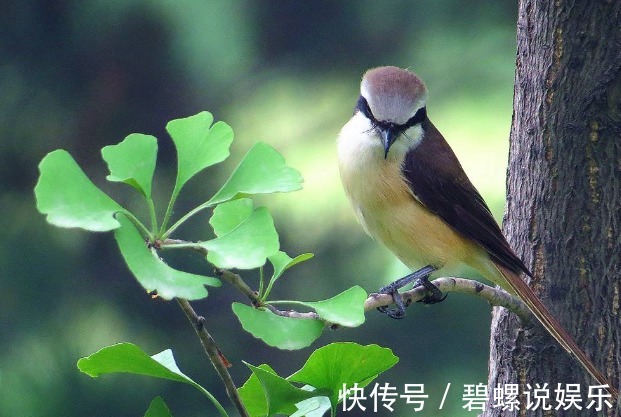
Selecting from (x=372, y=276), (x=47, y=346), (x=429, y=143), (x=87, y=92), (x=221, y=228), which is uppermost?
(x=87, y=92)

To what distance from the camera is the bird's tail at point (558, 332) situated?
49.9 inches

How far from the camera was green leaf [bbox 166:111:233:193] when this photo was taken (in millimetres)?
679

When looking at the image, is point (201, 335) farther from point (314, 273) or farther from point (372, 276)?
point (314, 273)

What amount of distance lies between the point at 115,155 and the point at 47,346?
93.6 inches

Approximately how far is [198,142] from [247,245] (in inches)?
4.6

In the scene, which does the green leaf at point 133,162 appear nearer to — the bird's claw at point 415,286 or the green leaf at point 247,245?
the green leaf at point 247,245

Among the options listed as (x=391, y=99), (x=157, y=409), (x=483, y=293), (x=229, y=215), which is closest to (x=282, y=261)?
(x=229, y=215)

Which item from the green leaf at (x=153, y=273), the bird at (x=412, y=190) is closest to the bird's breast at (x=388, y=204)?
the bird at (x=412, y=190)

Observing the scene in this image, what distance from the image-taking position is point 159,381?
307 centimetres

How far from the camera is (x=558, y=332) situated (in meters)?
1.26

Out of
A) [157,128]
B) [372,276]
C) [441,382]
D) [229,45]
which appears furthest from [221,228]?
[157,128]

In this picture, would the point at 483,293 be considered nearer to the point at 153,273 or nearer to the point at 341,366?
the point at 341,366

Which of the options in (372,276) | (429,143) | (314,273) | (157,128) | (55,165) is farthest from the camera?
(157,128)

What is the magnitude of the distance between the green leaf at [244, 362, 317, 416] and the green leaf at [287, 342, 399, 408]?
0.08 ft
